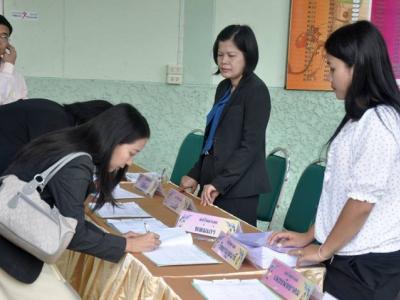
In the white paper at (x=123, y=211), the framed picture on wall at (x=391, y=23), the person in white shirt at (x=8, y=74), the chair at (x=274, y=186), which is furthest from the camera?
the framed picture on wall at (x=391, y=23)

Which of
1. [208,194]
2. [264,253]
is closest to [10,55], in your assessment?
[208,194]

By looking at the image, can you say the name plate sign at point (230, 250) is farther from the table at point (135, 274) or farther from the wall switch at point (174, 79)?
the wall switch at point (174, 79)

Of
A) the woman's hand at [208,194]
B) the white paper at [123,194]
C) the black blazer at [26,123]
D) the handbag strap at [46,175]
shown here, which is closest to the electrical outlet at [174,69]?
the white paper at [123,194]

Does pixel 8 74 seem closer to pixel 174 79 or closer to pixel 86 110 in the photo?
pixel 174 79

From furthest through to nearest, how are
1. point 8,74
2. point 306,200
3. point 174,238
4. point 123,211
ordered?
point 8,74 < point 306,200 < point 123,211 < point 174,238

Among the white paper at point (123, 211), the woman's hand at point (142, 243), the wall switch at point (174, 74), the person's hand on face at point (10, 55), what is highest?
the person's hand on face at point (10, 55)

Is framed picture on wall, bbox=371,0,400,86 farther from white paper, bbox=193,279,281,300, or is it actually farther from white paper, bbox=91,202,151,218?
white paper, bbox=193,279,281,300

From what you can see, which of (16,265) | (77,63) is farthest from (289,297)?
(77,63)

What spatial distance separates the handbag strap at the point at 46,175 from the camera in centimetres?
130

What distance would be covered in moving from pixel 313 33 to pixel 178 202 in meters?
2.18

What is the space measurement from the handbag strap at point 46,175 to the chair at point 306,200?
1209mm

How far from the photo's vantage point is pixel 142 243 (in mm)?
1601

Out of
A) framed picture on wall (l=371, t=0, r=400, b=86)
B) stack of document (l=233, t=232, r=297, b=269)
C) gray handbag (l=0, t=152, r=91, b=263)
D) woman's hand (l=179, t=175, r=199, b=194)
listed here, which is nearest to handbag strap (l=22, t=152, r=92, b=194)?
gray handbag (l=0, t=152, r=91, b=263)

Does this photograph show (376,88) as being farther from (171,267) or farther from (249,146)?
(249,146)
